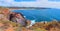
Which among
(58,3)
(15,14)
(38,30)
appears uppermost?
(58,3)

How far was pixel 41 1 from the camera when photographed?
1618 millimetres

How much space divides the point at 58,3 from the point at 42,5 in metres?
0.17

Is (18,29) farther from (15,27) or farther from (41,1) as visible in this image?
(41,1)

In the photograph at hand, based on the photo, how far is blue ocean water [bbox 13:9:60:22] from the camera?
62.6 inches

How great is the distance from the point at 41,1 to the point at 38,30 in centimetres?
31

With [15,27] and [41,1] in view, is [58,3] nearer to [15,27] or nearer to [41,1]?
[41,1]

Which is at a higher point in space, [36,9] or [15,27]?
[36,9]

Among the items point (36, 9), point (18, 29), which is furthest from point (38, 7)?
point (18, 29)

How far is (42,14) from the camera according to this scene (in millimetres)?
1605

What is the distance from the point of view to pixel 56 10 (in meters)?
1.59

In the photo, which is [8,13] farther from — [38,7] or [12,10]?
[38,7]

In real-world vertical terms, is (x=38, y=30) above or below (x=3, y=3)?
below

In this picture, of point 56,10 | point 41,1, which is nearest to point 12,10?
point 41,1

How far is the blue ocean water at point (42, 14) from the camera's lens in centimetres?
159
